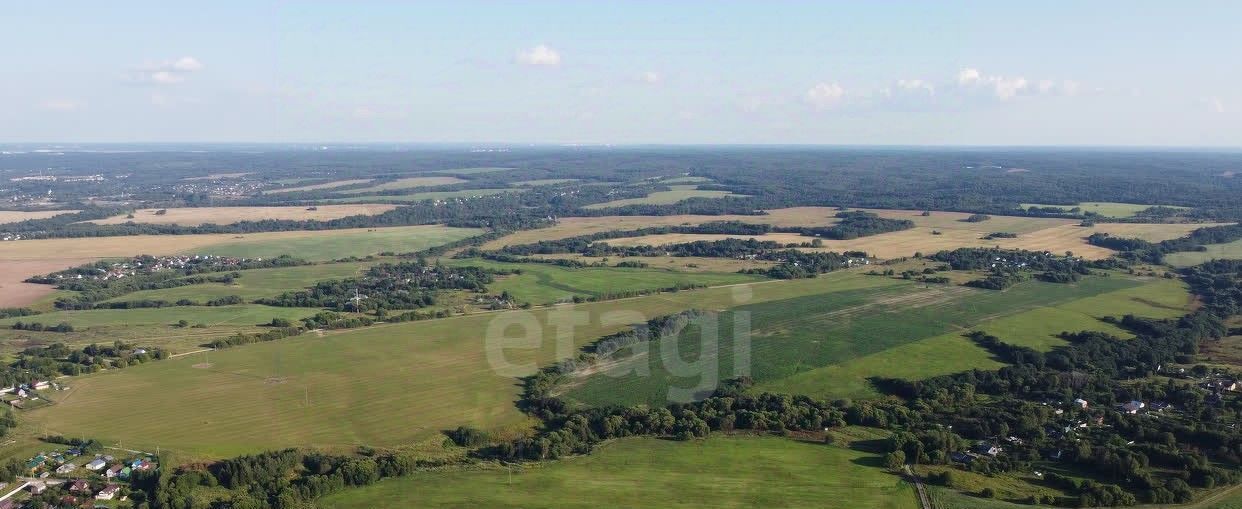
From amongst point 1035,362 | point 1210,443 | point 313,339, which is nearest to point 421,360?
point 313,339

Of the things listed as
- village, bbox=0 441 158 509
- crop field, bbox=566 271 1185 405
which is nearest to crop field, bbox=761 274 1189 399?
crop field, bbox=566 271 1185 405

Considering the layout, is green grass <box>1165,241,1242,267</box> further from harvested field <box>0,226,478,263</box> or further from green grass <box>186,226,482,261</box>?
harvested field <box>0,226,478,263</box>

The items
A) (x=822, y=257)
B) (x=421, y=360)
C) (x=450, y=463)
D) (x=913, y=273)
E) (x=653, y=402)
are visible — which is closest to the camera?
(x=450, y=463)

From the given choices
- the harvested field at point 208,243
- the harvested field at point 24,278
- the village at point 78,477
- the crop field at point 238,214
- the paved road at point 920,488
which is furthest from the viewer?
the crop field at point 238,214

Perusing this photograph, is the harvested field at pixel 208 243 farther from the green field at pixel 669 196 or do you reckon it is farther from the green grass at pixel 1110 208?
the green grass at pixel 1110 208

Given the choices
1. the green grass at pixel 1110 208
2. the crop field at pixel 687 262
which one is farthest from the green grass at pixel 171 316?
the green grass at pixel 1110 208

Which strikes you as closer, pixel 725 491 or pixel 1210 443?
pixel 725 491

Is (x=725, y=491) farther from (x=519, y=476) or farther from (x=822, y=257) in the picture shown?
(x=822, y=257)
